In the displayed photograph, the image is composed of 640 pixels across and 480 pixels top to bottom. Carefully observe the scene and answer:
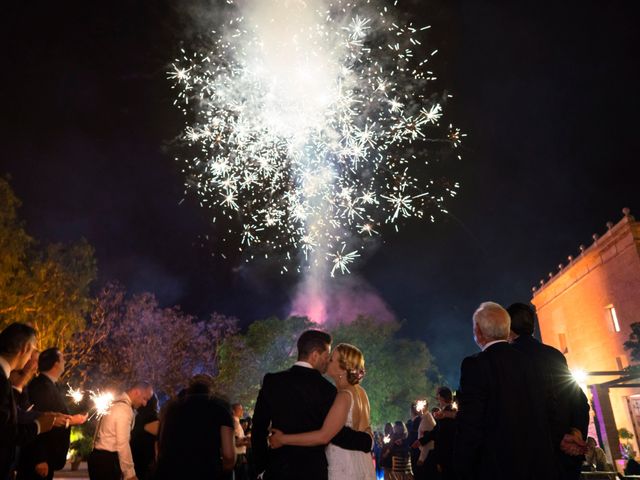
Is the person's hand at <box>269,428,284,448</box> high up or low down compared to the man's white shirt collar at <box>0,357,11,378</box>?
down

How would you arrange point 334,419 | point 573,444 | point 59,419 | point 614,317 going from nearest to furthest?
point 334,419 < point 573,444 < point 59,419 < point 614,317

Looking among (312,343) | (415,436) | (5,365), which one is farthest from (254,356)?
(312,343)

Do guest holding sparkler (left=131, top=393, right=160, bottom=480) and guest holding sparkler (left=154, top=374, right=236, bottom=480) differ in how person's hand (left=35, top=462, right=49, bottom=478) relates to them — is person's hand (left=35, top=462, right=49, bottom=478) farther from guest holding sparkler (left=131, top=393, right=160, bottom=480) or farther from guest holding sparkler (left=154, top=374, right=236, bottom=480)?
guest holding sparkler (left=131, top=393, right=160, bottom=480)

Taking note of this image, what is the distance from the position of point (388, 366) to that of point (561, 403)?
42996mm

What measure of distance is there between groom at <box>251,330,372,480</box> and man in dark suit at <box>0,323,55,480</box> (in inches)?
63.9

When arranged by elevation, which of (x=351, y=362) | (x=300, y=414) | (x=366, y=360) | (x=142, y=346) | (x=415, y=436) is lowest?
(x=300, y=414)

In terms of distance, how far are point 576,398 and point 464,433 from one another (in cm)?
111

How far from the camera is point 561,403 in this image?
376 centimetres

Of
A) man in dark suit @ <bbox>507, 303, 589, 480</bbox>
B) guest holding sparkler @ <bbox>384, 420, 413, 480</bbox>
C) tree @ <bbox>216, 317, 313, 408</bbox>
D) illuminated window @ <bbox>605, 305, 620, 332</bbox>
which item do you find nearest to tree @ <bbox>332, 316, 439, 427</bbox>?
tree @ <bbox>216, 317, 313, 408</bbox>

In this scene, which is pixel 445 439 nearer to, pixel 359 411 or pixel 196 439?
pixel 359 411

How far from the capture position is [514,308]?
14.6 ft

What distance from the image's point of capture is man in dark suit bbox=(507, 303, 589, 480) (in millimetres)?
3656

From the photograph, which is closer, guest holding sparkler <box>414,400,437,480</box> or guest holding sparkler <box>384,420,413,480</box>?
guest holding sparkler <box>414,400,437,480</box>

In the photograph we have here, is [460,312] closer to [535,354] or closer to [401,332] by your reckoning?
[401,332]
